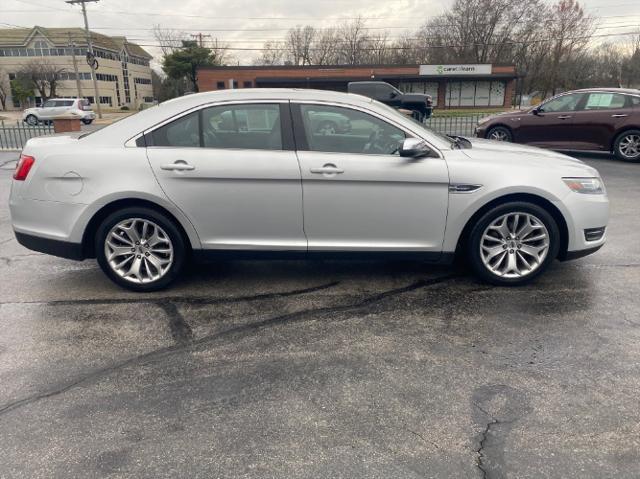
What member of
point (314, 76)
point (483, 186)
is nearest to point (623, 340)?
point (483, 186)

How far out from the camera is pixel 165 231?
163 inches

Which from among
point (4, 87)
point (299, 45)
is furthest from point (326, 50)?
point (4, 87)

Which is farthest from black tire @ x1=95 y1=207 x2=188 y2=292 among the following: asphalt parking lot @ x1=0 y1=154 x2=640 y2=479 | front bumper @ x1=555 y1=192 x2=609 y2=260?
front bumper @ x1=555 y1=192 x2=609 y2=260

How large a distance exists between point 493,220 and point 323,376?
212 centimetres

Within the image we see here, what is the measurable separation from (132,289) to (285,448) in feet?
Answer: 8.14

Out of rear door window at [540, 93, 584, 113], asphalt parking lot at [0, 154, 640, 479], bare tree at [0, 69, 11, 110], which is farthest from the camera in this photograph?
bare tree at [0, 69, 11, 110]

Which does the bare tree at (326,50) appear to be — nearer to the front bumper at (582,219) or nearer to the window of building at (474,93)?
the window of building at (474,93)

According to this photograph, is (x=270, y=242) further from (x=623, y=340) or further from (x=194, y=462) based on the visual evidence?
(x=623, y=340)

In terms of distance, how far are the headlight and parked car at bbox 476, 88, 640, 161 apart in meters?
7.76

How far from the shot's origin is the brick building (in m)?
46.6

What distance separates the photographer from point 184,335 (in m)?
3.54

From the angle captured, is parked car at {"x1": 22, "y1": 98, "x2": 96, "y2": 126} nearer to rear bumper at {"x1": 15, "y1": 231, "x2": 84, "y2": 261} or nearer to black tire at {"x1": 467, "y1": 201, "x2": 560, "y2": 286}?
rear bumper at {"x1": 15, "y1": 231, "x2": 84, "y2": 261}

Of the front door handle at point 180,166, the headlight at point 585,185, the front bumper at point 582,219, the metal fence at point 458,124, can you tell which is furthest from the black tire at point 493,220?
the metal fence at point 458,124

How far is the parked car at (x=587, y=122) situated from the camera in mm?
10648
